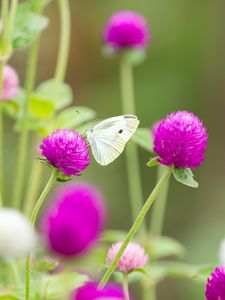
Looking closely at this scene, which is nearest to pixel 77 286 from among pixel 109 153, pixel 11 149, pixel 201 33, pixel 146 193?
pixel 109 153

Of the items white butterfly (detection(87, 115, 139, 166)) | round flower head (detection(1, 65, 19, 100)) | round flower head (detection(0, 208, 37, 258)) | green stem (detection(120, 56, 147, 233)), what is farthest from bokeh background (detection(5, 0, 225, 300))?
round flower head (detection(0, 208, 37, 258))

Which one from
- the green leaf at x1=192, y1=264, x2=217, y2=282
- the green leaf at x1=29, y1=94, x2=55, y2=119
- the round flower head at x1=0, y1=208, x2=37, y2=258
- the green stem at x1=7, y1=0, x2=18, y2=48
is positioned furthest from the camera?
the green leaf at x1=29, y1=94, x2=55, y2=119

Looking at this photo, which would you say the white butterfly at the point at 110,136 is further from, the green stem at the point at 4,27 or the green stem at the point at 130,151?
the green stem at the point at 130,151

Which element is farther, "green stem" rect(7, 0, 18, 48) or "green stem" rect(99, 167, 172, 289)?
"green stem" rect(7, 0, 18, 48)

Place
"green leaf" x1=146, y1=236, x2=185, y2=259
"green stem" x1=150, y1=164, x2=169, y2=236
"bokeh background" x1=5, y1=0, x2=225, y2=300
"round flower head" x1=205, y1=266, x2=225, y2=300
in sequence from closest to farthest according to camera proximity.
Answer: "round flower head" x1=205, y1=266, x2=225, y2=300 → "green leaf" x1=146, y1=236, x2=185, y2=259 → "green stem" x1=150, y1=164, x2=169, y2=236 → "bokeh background" x1=5, y1=0, x2=225, y2=300

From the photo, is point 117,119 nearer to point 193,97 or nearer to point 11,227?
point 11,227

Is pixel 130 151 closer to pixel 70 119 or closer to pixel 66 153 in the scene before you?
pixel 70 119

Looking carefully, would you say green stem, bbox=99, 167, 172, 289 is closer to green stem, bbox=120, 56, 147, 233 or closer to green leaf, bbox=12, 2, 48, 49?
green leaf, bbox=12, 2, 48, 49
